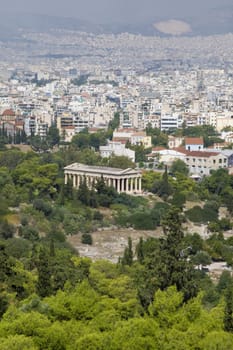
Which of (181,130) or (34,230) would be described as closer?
(34,230)

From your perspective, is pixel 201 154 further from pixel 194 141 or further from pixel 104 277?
pixel 104 277

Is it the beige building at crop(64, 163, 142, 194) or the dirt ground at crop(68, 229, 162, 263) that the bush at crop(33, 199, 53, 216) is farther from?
the beige building at crop(64, 163, 142, 194)

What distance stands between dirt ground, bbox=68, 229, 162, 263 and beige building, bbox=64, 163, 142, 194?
575cm

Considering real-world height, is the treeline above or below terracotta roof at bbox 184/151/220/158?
above

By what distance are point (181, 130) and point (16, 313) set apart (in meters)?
39.1

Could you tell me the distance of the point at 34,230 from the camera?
2650 cm

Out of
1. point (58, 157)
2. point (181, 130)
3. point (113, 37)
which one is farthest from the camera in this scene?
point (113, 37)

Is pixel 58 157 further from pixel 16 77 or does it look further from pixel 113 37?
pixel 113 37

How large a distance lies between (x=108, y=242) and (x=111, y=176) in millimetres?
7742

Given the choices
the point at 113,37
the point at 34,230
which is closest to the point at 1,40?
the point at 113,37

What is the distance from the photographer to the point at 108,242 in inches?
1094

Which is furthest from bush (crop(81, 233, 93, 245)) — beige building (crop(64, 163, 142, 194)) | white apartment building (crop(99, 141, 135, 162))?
white apartment building (crop(99, 141, 135, 162))

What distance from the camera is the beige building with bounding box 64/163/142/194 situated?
115 feet

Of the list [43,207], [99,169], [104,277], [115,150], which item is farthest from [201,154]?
[104,277]
